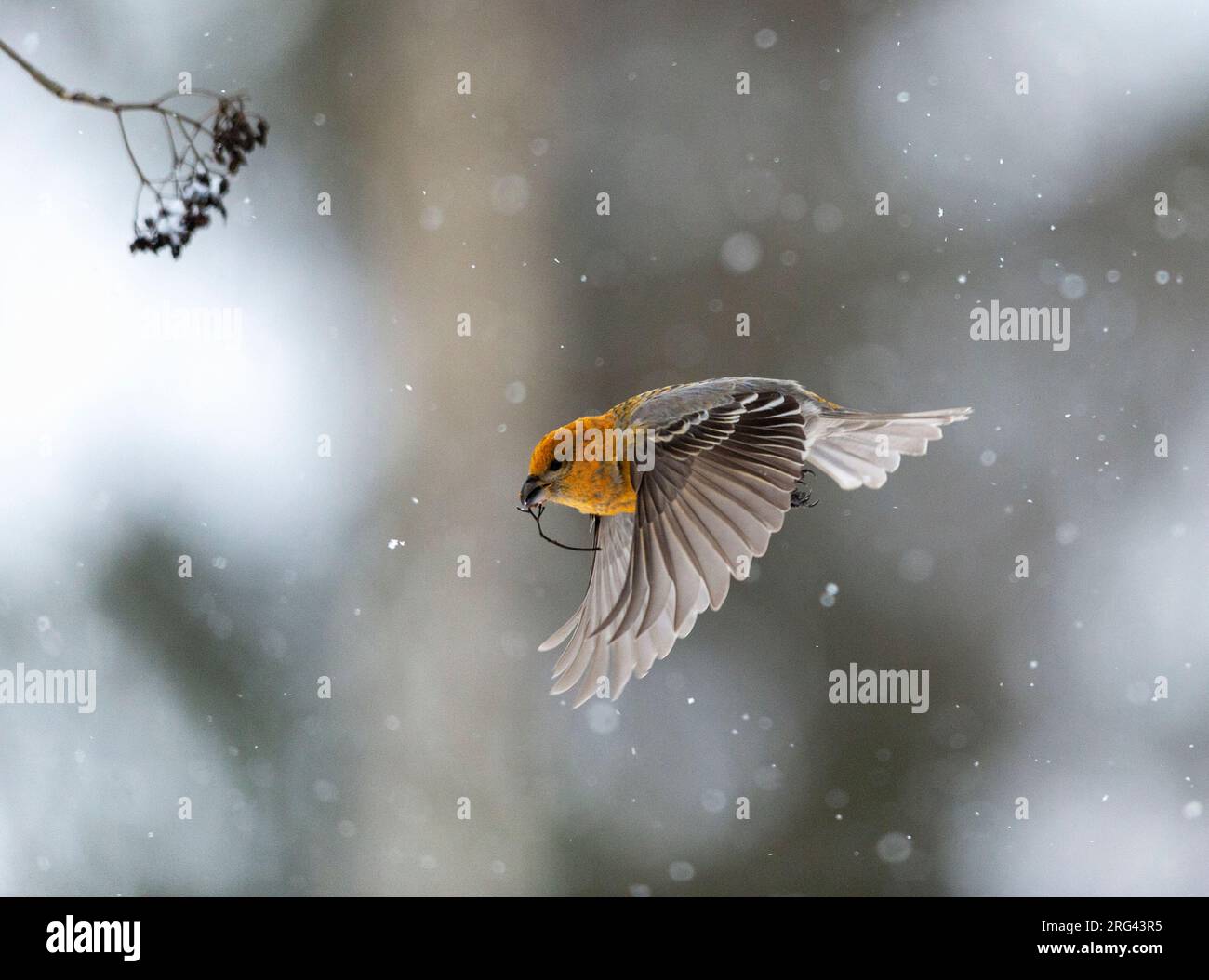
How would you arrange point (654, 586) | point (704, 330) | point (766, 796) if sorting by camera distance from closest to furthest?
point (654, 586) < point (704, 330) < point (766, 796)

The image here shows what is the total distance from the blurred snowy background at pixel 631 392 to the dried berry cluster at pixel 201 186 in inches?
39.5

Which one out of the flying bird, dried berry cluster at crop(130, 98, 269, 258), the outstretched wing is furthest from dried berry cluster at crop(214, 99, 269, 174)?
the outstretched wing

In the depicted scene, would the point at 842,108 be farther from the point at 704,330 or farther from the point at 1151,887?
the point at 1151,887

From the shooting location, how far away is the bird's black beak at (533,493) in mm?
1134

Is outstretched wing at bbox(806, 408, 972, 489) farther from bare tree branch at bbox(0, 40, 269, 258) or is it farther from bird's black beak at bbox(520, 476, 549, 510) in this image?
bare tree branch at bbox(0, 40, 269, 258)

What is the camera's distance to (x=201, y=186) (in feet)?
2.76

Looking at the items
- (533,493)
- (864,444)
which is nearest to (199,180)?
(533,493)

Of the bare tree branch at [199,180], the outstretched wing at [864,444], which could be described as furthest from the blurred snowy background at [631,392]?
the bare tree branch at [199,180]

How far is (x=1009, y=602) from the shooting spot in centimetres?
188

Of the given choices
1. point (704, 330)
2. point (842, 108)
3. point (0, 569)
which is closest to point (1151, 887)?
point (704, 330)

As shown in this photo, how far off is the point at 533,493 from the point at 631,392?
692 millimetres

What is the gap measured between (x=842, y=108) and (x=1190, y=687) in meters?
1.30

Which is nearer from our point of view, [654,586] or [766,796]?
[654,586]

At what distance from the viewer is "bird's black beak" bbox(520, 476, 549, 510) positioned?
1134 millimetres
